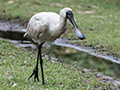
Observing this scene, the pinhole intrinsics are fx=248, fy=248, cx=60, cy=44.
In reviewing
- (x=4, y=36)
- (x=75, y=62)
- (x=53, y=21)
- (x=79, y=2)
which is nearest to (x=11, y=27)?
(x=4, y=36)

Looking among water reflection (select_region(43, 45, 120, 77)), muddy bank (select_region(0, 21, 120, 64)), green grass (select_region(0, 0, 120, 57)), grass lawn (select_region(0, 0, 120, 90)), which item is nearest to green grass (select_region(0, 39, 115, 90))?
grass lawn (select_region(0, 0, 120, 90))

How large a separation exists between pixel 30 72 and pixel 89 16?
6488 millimetres

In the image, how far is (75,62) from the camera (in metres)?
7.27

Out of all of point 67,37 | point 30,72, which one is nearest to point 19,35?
point 67,37

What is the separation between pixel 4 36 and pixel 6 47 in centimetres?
201

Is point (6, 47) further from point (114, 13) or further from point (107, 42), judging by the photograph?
point (114, 13)

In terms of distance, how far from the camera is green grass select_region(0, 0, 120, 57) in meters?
8.49

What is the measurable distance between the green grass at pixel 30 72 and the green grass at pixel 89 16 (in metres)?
1.98

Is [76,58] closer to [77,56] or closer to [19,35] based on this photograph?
[77,56]

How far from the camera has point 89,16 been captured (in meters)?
11.7

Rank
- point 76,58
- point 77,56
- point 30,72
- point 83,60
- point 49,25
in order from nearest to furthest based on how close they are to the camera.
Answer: point 49,25 → point 30,72 → point 83,60 → point 76,58 → point 77,56

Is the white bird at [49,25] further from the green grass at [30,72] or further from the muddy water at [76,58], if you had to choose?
the muddy water at [76,58]

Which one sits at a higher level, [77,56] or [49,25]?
[49,25]

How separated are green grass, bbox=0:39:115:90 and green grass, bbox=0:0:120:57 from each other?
1.98 metres
